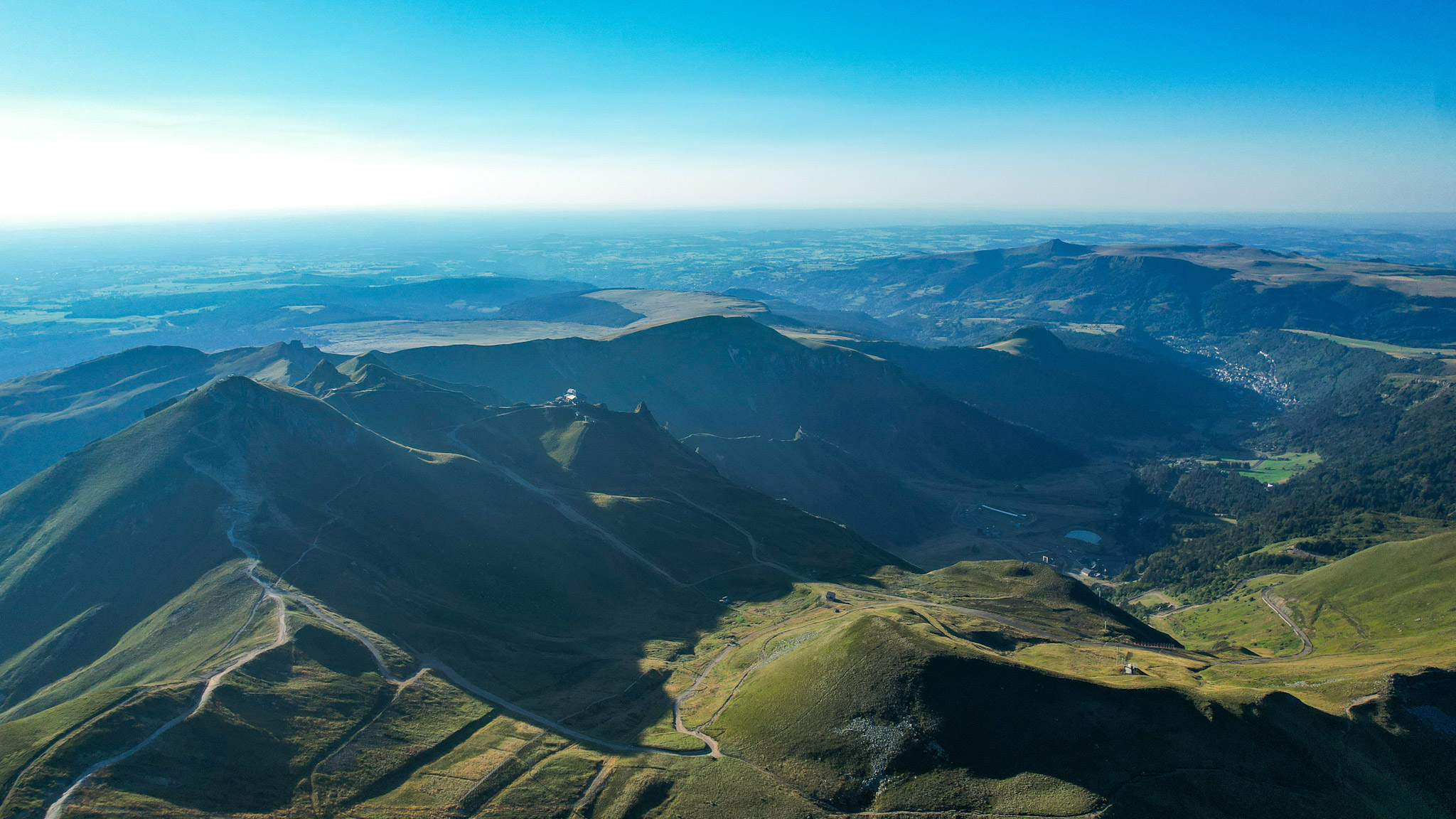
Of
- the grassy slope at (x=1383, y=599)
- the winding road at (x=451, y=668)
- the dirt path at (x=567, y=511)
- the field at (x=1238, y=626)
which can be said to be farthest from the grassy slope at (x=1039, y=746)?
the grassy slope at (x=1383, y=599)

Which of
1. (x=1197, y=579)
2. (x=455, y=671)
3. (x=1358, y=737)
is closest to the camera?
(x=1358, y=737)

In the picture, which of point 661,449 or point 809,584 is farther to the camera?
point 661,449

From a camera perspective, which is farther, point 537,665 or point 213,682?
point 537,665

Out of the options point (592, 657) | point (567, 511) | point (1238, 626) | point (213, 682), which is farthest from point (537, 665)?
point (1238, 626)

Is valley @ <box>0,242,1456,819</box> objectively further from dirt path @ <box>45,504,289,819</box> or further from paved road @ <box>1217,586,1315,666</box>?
paved road @ <box>1217,586,1315,666</box>

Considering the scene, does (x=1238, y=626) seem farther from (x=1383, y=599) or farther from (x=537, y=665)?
(x=537, y=665)

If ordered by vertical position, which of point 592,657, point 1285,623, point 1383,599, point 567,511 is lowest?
point 1285,623

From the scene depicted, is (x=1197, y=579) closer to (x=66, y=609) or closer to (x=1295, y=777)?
(x=1295, y=777)

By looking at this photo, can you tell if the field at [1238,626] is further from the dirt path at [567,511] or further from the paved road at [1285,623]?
the dirt path at [567,511]

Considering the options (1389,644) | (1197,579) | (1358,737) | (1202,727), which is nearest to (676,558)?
(1202,727)

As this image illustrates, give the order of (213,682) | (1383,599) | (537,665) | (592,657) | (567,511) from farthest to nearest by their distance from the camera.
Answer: (567,511) < (1383,599) < (592,657) < (537,665) < (213,682)

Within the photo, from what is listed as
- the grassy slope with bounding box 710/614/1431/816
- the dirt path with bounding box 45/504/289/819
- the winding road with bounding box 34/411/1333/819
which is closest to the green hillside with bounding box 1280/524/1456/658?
the winding road with bounding box 34/411/1333/819
